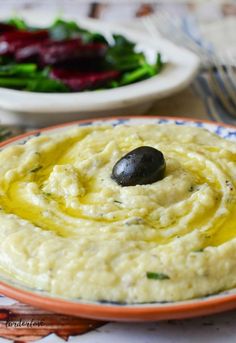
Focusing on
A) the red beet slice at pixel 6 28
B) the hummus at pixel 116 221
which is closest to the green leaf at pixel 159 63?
the red beet slice at pixel 6 28

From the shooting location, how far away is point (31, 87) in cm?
458

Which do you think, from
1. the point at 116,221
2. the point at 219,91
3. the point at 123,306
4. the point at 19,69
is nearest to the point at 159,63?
the point at 219,91

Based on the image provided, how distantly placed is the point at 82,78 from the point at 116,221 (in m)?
2.34

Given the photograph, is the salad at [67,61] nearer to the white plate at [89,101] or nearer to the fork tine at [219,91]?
the white plate at [89,101]

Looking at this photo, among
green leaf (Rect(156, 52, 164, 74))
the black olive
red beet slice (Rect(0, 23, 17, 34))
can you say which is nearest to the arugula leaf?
red beet slice (Rect(0, 23, 17, 34))

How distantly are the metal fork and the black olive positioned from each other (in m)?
1.88

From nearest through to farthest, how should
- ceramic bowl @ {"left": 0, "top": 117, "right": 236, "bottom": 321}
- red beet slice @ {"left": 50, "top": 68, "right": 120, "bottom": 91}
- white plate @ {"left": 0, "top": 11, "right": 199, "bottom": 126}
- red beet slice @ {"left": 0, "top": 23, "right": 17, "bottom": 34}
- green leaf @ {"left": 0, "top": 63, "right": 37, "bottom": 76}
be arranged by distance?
1. ceramic bowl @ {"left": 0, "top": 117, "right": 236, "bottom": 321}
2. white plate @ {"left": 0, "top": 11, "right": 199, "bottom": 126}
3. red beet slice @ {"left": 50, "top": 68, "right": 120, "bottom": 91}
4. green leaf @ {"left": 0, "top": 63, "right": 37, "bottom": 76}
5. red beet slice @ {"left": 0, "top": 23, "right": 17, "bottom": 34}

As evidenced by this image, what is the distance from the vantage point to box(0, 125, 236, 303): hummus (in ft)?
7.57

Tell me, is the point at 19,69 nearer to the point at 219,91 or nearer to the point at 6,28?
the point at 6,28

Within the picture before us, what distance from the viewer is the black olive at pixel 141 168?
9.13 feet

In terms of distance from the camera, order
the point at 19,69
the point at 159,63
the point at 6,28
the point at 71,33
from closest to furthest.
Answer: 1. the point at 19,69
2. the point at 159,63
3. the point at 71,33
4. the point at 6,28

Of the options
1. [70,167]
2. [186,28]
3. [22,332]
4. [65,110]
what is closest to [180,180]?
[70,167]

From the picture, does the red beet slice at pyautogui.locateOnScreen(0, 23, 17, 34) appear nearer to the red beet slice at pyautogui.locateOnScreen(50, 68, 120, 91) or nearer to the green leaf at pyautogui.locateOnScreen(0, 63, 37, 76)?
the green leaf at pyautogui.locateOnScreen(0, 63, 37, 76)

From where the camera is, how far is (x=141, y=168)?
2777mm
